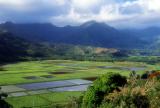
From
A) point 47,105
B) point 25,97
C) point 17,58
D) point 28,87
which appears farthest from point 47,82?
point 17,58

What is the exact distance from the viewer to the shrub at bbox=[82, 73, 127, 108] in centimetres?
3575

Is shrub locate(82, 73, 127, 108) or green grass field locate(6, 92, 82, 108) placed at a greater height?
shrub locate(82, 73, 127, 108)

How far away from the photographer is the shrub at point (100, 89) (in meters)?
35.8

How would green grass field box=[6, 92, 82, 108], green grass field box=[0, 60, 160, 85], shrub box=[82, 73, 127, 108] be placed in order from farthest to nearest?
green grass field box=[0, 60, 160, 85]
green grass field box=[6, 92, 82, 108]
shrub box=[82, 73, 127, 108]

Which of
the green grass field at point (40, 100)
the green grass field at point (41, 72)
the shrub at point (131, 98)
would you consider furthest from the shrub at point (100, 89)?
the green grass field at point (41, 72)

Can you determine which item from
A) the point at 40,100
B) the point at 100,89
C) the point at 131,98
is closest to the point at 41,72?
the point at 40,100

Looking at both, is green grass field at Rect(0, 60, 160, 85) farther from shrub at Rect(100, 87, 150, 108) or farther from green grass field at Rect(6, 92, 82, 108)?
shrub at Rect(100, 87, 150, 108)

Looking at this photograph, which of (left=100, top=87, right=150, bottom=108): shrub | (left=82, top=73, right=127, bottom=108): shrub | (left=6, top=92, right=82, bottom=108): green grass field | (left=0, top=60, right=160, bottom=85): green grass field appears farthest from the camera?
(left=0, top=60, right=160, bottom=85): green grass field

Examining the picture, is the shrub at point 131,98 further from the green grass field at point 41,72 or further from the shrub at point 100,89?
the green grass field at point 41,72

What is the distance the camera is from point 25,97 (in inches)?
2092

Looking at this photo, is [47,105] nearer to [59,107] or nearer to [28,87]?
[59,107]

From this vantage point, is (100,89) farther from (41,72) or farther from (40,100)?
(41,72)

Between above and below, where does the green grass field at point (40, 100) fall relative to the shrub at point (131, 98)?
below

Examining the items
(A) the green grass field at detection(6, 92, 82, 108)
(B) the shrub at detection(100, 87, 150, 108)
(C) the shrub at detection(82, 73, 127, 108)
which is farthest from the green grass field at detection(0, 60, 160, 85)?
(B) the shrub at detection(100, 87, 150, 108)
